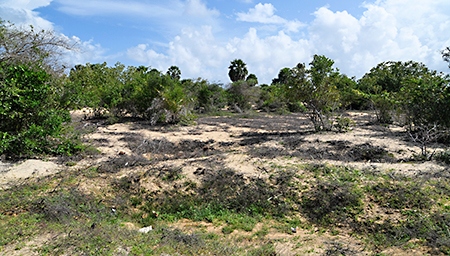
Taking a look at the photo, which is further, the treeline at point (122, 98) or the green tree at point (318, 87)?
the green tree at point (318, 87)

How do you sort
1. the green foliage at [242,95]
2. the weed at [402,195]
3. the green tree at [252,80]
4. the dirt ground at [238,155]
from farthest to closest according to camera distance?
the green tree at [252,80] < the green foliage at [242,95] < the dirt ground at [238,155] < the weed at [402,195]

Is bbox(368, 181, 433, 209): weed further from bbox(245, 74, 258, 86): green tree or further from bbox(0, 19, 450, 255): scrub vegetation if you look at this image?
bbox(245, 74, 258, 86): green tree

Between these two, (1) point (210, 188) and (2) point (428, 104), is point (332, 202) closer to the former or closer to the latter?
(1) point (210, 188)

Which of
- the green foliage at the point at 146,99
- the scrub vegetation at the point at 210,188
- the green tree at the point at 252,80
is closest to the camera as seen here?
the scrub vegetation at the point at 210,188

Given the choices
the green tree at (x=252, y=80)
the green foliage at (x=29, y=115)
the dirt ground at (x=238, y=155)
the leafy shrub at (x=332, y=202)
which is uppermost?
the green tree at (x=252, y=80)

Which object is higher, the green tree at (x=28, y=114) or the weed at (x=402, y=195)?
the green tree at (x=28, y=114)

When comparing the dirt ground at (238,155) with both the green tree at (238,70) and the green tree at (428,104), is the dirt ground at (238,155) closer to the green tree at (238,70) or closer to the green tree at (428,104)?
the green tree at (428,104)

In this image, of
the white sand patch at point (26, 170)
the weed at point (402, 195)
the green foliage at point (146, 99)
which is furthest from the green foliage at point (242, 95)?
the weed at point (402, 195)

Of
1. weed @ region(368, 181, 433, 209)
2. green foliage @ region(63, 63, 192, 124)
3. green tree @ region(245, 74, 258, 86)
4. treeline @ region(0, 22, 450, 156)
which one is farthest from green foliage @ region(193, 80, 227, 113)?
weed @ region(368, 181, 433, 209)

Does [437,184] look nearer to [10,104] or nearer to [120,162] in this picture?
[120,162]

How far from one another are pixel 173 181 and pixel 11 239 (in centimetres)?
348

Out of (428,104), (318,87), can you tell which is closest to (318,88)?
(318,87)

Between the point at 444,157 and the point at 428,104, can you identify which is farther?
the point at 428,104

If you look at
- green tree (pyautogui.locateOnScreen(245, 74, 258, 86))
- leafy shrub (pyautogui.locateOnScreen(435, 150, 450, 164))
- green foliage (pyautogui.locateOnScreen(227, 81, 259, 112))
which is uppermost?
green tree (pyautogui.locateOnScreen(245, 74, 258, 86))
